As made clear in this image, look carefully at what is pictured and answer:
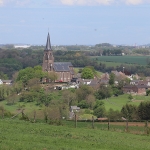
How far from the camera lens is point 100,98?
59.4 metres

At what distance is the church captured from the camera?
2894 inches

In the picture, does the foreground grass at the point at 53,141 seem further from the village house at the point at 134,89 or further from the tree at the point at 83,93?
the village house at the point at 134,89

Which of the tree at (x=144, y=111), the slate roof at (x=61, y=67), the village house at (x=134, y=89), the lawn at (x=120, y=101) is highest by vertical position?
the slate roof at (x=61, y=67)

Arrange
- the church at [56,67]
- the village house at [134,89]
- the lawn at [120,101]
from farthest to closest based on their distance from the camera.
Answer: the church at [56,67] → the village house at [134,89] → the lawn at [120,101]

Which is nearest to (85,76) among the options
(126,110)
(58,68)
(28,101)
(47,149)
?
(58,68)

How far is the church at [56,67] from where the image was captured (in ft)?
241

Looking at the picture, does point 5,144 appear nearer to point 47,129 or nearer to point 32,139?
point 32,139

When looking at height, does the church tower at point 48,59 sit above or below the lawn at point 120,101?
above

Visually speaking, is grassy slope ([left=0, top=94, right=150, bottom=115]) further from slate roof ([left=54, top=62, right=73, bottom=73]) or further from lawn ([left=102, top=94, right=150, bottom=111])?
slate roof ([left=54, top=62, right=73, bottom=73])

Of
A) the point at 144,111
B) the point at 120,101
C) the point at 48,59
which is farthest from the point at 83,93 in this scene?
the point at 144,111

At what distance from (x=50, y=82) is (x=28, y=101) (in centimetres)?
1488

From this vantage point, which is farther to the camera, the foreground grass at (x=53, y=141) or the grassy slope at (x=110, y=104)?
the grassy slope at (x=110, y=104)

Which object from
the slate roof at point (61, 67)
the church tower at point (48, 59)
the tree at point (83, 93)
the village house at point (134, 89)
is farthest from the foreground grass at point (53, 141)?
the slate roof at point (61, 67)

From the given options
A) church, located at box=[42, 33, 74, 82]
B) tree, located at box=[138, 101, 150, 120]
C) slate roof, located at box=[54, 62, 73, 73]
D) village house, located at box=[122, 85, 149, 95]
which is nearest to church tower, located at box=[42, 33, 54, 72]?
church, located at box=[42, 33, 74, 82]
